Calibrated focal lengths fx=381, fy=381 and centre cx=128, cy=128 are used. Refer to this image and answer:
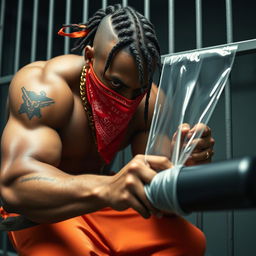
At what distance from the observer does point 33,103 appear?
1.03 metres

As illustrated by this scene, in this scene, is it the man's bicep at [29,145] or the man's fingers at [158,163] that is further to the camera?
the man's bicep at [29,145]

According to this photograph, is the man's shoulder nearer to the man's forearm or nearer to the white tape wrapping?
the man's forearm

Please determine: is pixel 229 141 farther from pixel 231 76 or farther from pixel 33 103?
pixel 231 76

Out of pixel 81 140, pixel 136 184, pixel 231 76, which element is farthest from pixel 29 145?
pixel 231 76

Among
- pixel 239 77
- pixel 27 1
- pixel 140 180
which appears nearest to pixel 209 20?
pixel 239 77

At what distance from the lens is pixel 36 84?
3.53 feet

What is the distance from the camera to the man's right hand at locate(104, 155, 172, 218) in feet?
2.10

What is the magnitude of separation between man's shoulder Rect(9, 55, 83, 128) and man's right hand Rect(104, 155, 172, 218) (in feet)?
1.30

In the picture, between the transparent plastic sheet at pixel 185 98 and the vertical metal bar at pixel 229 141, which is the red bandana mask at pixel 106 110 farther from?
the vertical metal bar at pixel 229 141

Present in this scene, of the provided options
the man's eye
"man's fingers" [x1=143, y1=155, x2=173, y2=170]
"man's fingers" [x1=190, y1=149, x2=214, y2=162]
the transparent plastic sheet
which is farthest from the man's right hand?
the man's eye

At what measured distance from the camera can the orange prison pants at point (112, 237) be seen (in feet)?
3.24

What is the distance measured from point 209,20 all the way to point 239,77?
→ 416 millimetres

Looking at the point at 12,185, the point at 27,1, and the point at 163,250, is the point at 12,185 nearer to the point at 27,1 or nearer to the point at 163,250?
the point at 163,250

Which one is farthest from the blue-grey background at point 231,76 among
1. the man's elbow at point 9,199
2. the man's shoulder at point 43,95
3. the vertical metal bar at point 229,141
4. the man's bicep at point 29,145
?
the man's elbow at point 9,199
